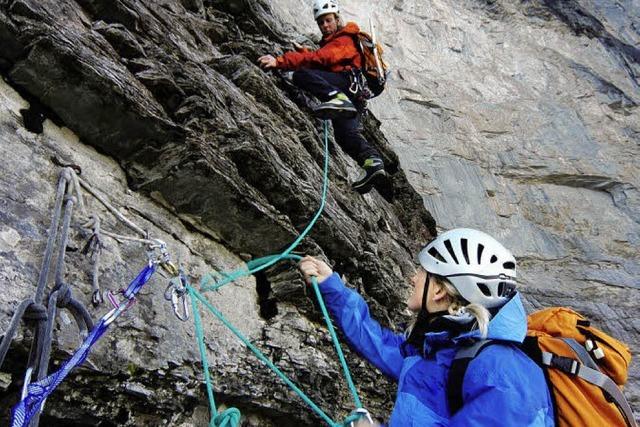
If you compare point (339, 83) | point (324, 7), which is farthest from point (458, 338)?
point (324, 7)

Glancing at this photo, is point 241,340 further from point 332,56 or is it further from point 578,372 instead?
point 332,56

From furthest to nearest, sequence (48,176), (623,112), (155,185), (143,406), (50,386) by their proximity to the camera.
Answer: (623,112) < (155,185) < (48,176) < (143,406) < (50,386)

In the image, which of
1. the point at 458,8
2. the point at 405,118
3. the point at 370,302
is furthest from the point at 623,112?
the point at 370,302

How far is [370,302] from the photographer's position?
6.61 m

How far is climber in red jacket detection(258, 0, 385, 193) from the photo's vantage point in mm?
7637

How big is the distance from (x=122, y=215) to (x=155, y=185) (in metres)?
0.59

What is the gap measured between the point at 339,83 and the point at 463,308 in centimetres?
516

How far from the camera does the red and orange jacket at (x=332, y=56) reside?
25.7ft

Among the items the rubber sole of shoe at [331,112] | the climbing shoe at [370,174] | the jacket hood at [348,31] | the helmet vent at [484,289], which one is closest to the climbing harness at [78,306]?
the helmet vent at [484,289]

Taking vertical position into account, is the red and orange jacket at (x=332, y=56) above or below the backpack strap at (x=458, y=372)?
above

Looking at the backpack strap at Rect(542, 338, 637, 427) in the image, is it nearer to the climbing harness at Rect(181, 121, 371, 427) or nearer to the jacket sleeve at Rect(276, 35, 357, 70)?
the climbing harness at Rect(181, 121, 371, 427)

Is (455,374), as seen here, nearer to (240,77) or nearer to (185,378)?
(185,378)

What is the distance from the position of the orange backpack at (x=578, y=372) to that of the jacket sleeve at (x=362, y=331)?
1.30m

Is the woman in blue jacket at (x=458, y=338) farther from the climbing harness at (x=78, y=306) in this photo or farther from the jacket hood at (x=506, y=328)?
the climbing harness at (x=78, y=306)
